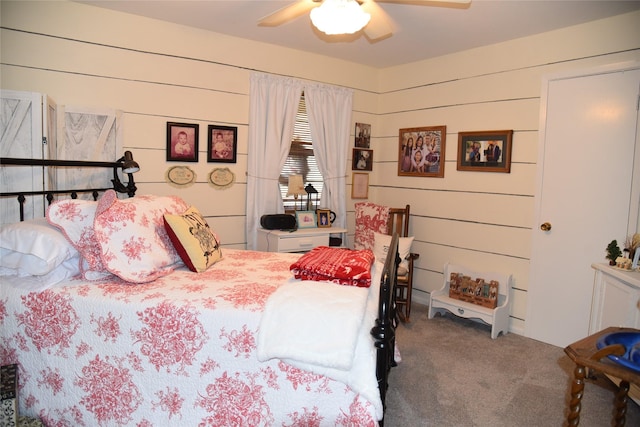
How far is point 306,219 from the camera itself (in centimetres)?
414

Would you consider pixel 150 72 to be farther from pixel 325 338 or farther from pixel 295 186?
pixel 325 338

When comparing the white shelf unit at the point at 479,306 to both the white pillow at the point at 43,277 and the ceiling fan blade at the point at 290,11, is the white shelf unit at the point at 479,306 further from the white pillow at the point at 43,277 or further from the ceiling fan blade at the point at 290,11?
the white pillow at the point at 43,277

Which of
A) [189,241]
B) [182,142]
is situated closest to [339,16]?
[189,241]

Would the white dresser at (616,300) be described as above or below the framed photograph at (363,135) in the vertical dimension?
below

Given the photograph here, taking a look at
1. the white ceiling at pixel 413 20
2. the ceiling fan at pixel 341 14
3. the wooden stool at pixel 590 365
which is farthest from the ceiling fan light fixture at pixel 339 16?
the wooden stool at pixel 590 365

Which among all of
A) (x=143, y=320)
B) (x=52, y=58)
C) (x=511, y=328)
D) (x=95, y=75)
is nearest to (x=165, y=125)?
(x=95, y=75)

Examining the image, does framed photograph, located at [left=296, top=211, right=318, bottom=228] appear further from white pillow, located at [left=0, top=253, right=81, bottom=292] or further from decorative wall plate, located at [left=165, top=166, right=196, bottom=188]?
white pillow, located at [left=0, top=253, right=81, bottom=292]

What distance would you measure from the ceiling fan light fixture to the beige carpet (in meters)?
2.22

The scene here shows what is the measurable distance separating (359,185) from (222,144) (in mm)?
1655

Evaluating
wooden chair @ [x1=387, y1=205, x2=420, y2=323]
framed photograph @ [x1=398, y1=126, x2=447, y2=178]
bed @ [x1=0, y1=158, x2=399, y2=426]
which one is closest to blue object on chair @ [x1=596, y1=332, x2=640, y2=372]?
bed @ [x1=0, y1=158, x2=399, y2=426]

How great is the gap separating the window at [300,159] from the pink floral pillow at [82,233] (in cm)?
228

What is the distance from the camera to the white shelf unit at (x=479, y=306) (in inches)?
141

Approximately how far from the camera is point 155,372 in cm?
184

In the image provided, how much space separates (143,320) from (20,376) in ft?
2.33
